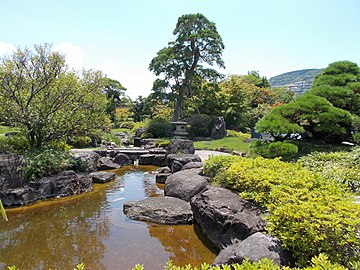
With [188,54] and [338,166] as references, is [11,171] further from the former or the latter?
[188,54]

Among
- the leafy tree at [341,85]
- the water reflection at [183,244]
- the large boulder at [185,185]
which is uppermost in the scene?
the leafy tree at [341,85]

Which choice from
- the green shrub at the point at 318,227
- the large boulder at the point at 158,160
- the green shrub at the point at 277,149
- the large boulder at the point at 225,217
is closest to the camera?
the green shrub at the point at 318,227

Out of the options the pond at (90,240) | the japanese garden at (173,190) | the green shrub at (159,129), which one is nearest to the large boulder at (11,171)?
the japanese garden at (173,190)

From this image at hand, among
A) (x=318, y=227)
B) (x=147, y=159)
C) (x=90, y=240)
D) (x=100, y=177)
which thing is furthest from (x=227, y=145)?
(x=318, y=227)

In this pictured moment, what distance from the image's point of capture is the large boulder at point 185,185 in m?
6.32

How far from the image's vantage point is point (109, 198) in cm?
739

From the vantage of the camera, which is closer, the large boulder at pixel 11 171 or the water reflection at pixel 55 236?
the water reflection at pixel 55 236

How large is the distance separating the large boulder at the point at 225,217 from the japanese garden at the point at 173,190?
0.06ft

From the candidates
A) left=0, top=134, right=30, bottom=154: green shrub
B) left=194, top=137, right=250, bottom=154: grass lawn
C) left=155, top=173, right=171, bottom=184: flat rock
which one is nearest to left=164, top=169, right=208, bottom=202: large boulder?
left=155, top=173, right=171, bottom=184: flat rock

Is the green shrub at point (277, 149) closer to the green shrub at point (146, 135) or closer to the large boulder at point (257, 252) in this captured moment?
the large boulder at point (257, 252)

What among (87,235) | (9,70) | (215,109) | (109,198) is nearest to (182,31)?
(215,109)

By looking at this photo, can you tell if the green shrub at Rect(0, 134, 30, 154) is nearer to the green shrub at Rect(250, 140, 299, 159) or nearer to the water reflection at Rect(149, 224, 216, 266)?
the water reflection at Rect(149, 224, 216, 266)

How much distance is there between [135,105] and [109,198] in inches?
1179

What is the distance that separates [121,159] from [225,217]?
9.56 m
